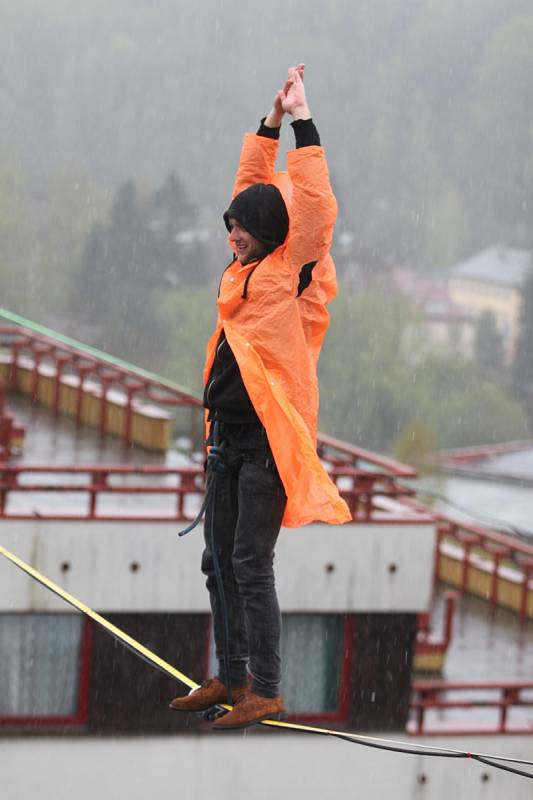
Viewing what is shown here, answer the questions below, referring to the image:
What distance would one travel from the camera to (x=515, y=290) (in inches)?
4299

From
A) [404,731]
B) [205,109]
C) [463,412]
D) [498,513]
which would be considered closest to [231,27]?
[205,109]

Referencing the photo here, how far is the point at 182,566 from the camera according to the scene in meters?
13.8

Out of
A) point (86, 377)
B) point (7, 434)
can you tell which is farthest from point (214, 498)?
point (86, 377)

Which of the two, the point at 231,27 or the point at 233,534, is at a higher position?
the point at 231,27

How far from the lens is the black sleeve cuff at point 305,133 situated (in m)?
5.96

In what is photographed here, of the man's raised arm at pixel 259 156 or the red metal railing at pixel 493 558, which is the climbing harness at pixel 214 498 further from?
the red metal railing at pixel 493 558

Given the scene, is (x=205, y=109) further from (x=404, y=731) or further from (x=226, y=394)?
(x=226, y=394)

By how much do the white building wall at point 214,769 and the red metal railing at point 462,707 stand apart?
443 millimetres

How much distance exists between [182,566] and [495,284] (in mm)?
98085

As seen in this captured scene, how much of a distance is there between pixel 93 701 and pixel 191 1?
119 meters

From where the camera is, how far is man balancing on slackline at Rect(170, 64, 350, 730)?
598 centimetres

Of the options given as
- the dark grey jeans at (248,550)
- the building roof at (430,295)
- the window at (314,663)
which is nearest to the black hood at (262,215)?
the dark grey jeans at (248,550)

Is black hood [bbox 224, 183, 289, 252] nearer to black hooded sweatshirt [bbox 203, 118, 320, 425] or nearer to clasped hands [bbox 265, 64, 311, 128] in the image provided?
black hooded sweatshirt [bbox 203, 118, 320, 425]

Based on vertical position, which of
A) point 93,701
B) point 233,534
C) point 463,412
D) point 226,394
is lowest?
point 93,701
